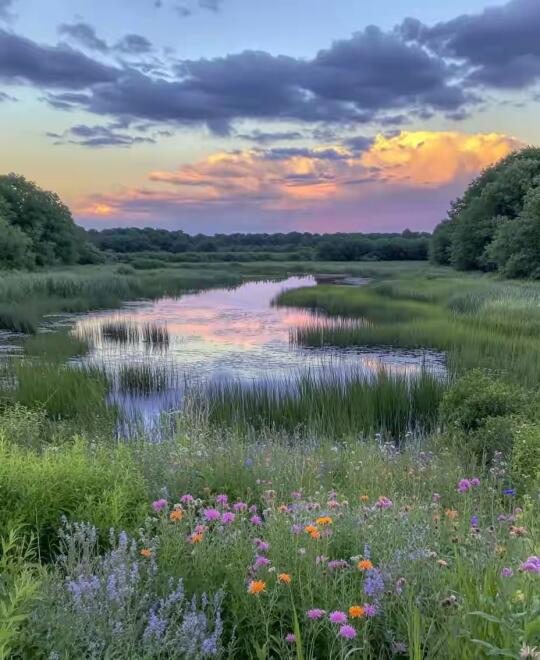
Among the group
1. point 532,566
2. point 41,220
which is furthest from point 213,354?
point 41,220

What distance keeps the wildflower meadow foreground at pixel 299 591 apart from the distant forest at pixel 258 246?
9143 cm

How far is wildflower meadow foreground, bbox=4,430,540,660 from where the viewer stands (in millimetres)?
2516

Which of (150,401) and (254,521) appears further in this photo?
(150,401)

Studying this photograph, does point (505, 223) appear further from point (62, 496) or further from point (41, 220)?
point (41, 220)

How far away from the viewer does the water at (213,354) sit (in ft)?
45.8

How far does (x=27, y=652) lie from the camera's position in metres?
2.71

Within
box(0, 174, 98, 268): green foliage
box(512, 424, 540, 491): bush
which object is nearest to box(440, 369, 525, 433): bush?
box(512, 424, 540, 491): bush

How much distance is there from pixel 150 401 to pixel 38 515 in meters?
8.48

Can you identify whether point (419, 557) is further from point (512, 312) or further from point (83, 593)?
point (512, 312)

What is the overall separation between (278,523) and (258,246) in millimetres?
138725

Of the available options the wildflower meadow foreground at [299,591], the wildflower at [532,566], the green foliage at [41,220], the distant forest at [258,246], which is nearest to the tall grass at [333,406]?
the wildflower meadow foreground at [299,591]

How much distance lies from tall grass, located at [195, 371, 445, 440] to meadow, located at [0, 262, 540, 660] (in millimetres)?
53

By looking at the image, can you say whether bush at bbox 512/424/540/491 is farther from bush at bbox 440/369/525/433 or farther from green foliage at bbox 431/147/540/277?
green foliage at bbox 431/147/540/277

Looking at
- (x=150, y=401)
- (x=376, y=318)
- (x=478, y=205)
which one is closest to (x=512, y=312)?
(x=376, y=318)
